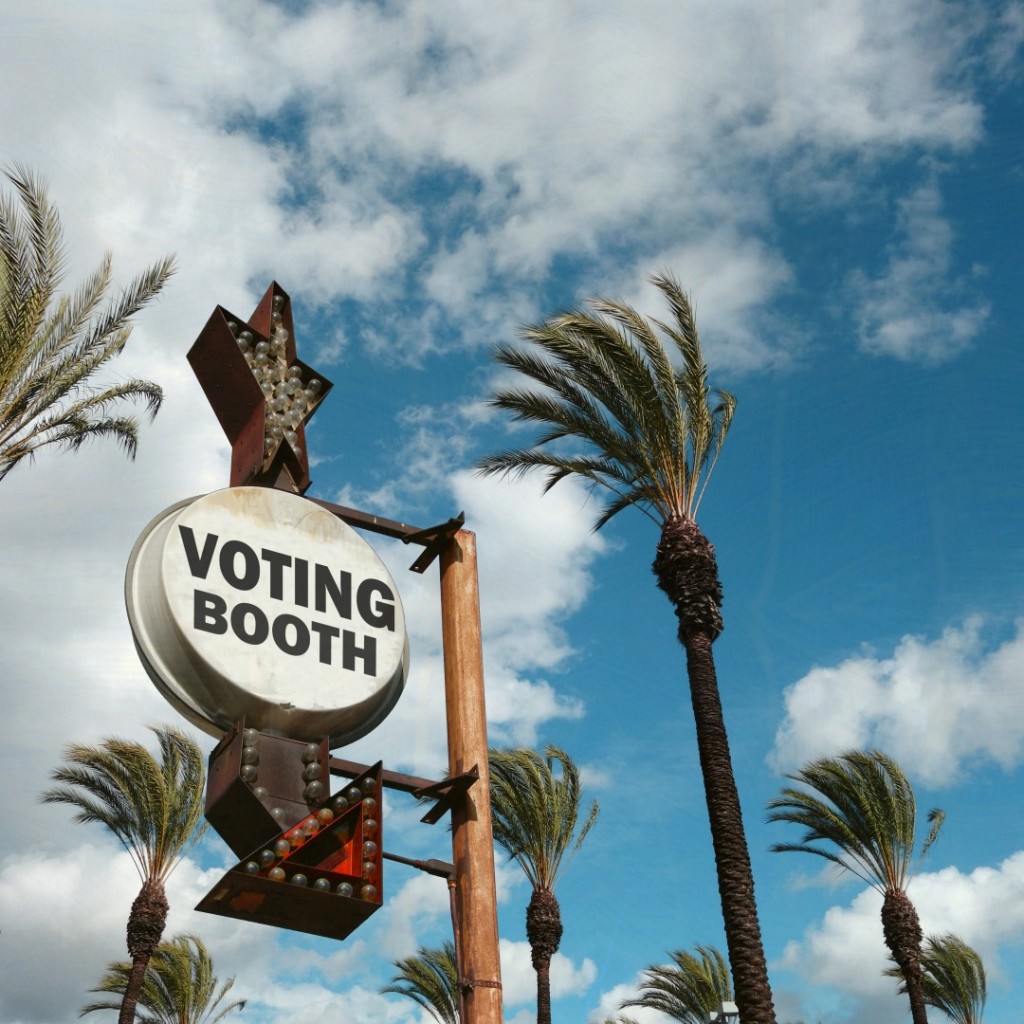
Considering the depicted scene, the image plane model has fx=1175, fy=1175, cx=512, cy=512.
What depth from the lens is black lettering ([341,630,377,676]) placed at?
15.3 feet

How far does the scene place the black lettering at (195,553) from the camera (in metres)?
4.42

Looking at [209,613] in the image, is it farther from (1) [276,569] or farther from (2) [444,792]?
(2) [444,792]

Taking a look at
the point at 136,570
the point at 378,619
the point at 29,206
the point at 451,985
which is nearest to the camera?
the point at 136,570

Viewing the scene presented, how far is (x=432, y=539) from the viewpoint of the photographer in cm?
541

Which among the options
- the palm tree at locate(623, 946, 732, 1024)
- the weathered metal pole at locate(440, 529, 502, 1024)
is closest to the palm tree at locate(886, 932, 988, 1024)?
the palm tree at locate(623, 946, 732, 1024)

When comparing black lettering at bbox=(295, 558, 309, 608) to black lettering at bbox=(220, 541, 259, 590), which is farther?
black lettering at bbox=(295, 558, 309, 608)

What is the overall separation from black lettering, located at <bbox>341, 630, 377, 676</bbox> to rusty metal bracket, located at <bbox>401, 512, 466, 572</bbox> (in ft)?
2.40

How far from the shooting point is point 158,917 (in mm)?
27281

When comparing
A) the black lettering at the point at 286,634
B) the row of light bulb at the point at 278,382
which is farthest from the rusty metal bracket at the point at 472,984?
the row of light bulb at the point at 278,382

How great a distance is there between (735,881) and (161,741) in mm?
15395

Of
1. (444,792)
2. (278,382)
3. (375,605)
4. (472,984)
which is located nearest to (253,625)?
(375,605)

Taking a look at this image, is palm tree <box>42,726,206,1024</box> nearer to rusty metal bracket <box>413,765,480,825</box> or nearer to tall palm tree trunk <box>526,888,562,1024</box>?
tall palm tree trunk <box>526,888,562,1024</box>

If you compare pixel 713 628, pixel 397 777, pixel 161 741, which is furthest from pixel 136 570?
pixel 161 741

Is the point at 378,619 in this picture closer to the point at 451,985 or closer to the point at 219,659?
the point at 219,659
